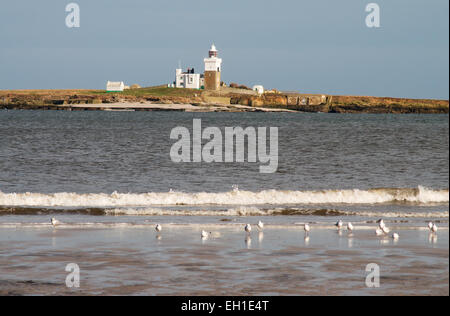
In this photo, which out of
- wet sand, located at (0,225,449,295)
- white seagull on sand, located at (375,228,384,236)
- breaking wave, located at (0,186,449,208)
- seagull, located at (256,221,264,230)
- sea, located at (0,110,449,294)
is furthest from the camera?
breaking wave, located at (0,186,449,208)

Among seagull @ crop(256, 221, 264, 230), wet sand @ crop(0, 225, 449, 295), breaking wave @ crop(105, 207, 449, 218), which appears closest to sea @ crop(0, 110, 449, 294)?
breaking wave @ crop(105, 207, 449, 218)

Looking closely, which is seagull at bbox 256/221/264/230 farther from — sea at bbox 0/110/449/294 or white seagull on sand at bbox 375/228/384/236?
white seagull on sand at bbox 375/228/384/236

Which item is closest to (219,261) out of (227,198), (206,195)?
(227,198)

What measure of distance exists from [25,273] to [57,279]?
1.04 metres

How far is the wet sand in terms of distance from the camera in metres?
14.1

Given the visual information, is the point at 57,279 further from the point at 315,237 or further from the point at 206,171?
the point at 206,171

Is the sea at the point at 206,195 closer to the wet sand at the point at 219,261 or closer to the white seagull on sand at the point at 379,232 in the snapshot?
the wet sand at the point at 219,261

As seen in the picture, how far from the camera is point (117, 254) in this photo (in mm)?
17812

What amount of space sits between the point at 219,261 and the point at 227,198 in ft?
48.8

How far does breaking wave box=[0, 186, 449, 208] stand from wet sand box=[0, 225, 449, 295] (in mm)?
8313

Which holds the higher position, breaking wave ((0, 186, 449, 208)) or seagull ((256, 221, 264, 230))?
seagull ((256, 221, 264, 230))

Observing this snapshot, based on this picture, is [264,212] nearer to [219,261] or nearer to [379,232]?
[379,232]

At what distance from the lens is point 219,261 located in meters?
16.9

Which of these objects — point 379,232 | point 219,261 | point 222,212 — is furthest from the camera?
point 222,212
